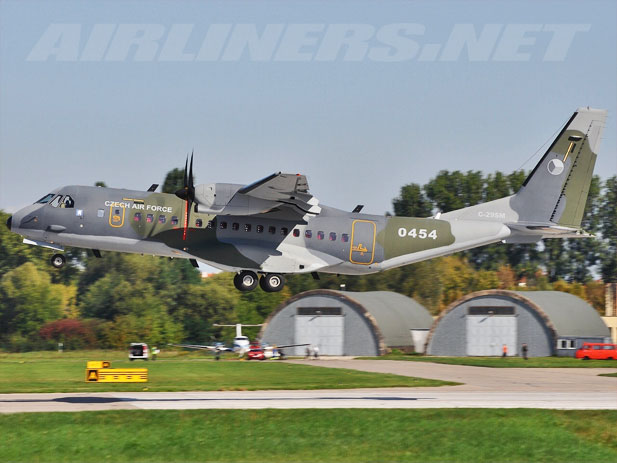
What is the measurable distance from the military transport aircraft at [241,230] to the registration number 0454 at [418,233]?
1.6 inches

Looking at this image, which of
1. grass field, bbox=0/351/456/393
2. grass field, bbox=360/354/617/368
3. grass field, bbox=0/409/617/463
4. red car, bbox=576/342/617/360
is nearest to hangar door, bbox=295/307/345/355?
grass field, bbox=360/354/617/368

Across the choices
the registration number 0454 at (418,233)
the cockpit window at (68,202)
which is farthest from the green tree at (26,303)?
the registration number 0454 at (418,233)

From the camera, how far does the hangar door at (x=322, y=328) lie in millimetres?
83875

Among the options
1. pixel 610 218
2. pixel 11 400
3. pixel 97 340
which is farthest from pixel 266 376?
pixel 610 218

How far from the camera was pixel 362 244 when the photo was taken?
Result: 36031 mm

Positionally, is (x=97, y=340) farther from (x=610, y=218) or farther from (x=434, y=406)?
(x=610, y=218)

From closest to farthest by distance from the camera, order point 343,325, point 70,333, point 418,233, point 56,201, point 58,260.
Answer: point 56,201, point 58,260, point 418,233, point 343,325, point 70,333

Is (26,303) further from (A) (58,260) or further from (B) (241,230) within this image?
(B) (241,230)

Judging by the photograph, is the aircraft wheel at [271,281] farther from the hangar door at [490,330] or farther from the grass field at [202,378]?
the hangar door at [490,330]

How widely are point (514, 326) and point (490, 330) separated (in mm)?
2201

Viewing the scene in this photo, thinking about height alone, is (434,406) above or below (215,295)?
below

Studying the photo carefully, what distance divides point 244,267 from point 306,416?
6.51 meters

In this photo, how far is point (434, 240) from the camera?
3731 cm

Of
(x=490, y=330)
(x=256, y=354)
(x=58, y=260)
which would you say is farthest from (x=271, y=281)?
(x=490, y=330)
